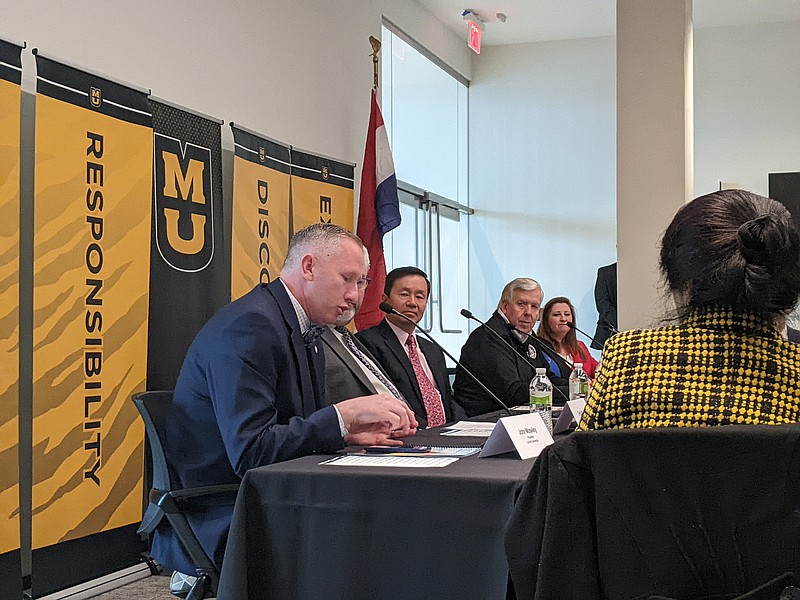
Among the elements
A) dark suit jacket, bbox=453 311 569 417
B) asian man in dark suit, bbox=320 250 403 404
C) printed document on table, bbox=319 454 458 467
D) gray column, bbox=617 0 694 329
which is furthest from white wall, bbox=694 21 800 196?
printed document on table, bbox=319 454 458 467

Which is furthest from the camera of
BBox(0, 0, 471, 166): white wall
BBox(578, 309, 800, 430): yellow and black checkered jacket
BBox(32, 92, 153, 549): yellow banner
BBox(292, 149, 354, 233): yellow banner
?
BBox(292, 149, 354, 233): yellow banner

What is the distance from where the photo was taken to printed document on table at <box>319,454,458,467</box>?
6.65 feet

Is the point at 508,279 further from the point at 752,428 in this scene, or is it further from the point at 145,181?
the point at 752,428

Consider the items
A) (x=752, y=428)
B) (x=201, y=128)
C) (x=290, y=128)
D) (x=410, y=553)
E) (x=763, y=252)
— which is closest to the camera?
(x=752, y=428)

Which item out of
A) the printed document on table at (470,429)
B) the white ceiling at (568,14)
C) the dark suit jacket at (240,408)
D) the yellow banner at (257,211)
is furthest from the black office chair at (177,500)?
the white ceiling at (568,14)

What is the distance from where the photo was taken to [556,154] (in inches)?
332

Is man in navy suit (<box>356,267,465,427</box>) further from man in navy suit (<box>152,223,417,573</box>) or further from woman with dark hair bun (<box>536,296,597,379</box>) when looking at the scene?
woman with dark hair bun (<box>536,296,597,379</box>)

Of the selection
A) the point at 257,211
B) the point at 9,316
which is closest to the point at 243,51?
the point at 257,211

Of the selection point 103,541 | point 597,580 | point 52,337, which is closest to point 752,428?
point 597,580

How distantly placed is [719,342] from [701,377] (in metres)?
0.07

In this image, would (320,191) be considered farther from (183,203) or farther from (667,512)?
(667,512)

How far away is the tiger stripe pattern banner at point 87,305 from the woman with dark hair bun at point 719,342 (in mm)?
2404

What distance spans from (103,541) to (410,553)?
2.20 m

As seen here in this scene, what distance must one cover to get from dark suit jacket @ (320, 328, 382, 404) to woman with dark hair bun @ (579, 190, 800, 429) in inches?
62.5
